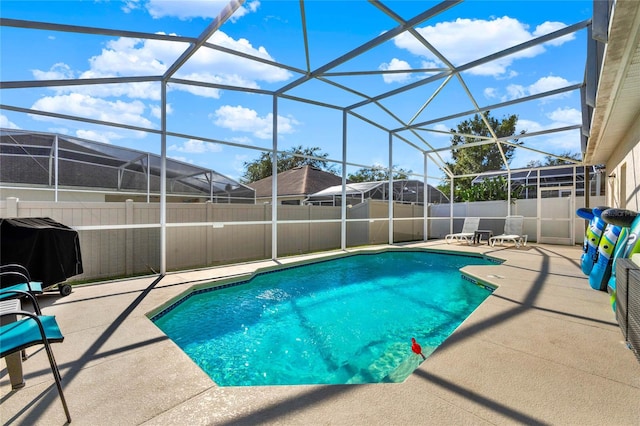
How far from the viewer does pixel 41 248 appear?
4.06 meters

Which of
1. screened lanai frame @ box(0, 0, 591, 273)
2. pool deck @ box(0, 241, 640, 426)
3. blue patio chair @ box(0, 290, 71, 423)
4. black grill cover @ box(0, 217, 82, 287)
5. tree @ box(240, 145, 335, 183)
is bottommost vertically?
pool deck @ box(0, 241, 640, 426)

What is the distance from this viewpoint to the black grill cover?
3842mm

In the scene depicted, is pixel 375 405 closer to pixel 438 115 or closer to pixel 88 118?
pixel 88 118

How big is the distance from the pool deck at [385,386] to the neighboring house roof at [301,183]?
12536mm

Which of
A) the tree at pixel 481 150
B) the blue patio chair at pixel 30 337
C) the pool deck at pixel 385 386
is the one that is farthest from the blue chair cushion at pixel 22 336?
the tree at pixel 481 150

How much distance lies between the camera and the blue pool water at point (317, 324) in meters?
3.11

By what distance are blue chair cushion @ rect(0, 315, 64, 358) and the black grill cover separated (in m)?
2.69

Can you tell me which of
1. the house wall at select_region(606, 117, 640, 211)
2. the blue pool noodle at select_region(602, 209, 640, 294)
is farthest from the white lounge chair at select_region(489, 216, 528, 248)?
the blue pool noodle at select_region(602, 209, 640, 294)

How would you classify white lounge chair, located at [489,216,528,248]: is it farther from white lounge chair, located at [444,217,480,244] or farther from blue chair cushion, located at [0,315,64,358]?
blue chair cushion, located at [0,315,64,358]

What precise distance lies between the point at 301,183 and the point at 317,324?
12481 millimetres

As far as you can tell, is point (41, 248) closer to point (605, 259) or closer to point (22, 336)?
point (22, 336)

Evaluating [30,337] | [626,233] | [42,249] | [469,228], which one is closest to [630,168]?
[626,233]

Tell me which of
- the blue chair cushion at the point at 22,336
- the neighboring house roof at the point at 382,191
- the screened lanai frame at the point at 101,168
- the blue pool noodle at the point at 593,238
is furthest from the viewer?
the neighboring house roof at the point at 382,191

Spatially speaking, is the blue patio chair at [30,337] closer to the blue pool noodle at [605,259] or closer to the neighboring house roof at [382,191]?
the blue pool noodle at [605,259]
